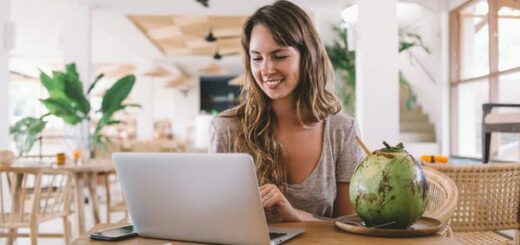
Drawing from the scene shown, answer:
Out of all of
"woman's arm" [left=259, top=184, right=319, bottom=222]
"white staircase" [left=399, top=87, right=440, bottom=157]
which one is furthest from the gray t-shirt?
"white staircase" [left=399, top=87, right=440, bottom=157]

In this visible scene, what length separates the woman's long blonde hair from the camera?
1336mm

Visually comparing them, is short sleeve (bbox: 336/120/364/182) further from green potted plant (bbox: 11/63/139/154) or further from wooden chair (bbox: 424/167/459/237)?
green potted plant (bbox: 11/63/139/154)

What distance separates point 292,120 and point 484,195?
121cm

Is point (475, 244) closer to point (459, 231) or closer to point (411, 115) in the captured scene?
point (459, 231)

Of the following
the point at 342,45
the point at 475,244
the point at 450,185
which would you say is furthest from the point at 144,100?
the point at 450,185

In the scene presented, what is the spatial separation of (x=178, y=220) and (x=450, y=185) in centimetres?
71

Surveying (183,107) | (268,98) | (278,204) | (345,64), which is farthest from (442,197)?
(183,107)

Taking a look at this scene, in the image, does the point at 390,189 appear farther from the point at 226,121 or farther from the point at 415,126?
the point at 415,126

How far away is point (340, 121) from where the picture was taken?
4.89 ft

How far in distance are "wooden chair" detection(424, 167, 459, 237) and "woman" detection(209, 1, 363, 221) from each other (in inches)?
9.2

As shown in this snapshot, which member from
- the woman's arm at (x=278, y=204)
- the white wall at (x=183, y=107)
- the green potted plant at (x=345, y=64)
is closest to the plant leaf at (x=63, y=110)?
the green potted plant at (x=345, y=64)

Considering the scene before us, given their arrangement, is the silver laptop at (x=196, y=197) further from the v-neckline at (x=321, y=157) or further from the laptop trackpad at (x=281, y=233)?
the v-neckline at (x=321, y=157)

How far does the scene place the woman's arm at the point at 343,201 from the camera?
4.73ft

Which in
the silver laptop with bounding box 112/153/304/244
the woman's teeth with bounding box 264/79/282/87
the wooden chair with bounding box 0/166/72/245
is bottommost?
the wooden chair with bounding box 0/166/72/245
